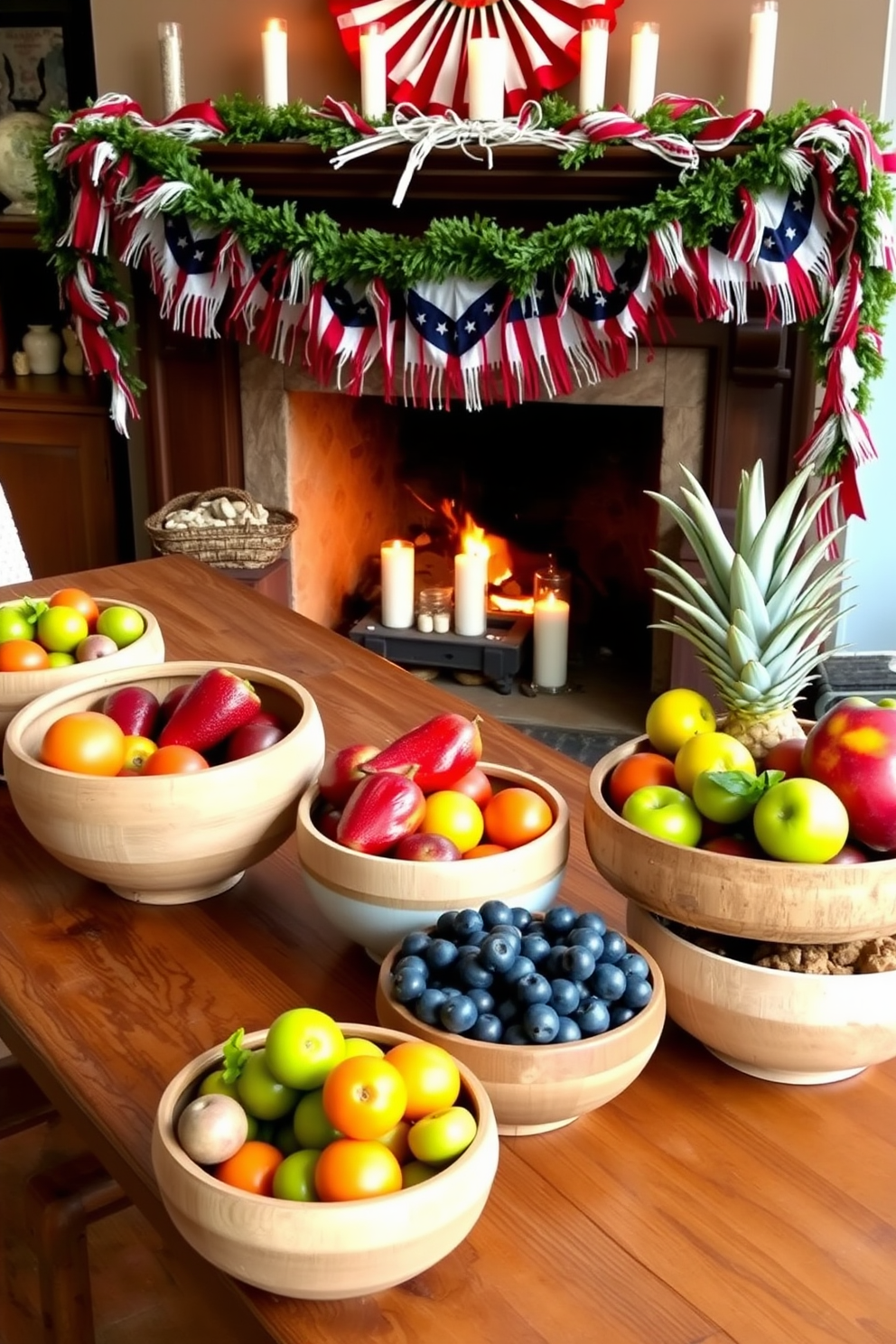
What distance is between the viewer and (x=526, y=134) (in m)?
2.77

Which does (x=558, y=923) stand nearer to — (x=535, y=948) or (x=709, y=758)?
(x=535, y=948)

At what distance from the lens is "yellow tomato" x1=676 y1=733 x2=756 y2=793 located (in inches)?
36.9

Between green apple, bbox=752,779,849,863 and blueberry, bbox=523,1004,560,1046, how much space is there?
18 cm

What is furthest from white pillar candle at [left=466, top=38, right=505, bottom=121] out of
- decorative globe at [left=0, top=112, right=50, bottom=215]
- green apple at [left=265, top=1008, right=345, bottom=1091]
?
green apple at [left=265, top=1008, right=345, bottom=1091]

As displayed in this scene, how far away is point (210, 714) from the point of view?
115cm

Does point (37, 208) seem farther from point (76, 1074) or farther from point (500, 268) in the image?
point (76, 1074)

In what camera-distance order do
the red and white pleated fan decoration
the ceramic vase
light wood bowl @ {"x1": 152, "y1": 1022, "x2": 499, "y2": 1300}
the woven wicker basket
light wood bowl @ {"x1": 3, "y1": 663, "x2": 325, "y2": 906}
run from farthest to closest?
1. the ceramic vase
2. the woven wicker basket
3. the red and white pleated fan decoration
4. light wood bowl @ {"x1": 3, "y1": 663, "x2": 325, "y2": 906}
5. light wood bowl @ {"x1": 152, "y1": 1022, "x2": 499, "y2": 1300}

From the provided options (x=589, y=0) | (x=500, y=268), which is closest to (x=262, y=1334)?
(x=500, y=268)

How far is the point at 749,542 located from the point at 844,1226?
1.51ft

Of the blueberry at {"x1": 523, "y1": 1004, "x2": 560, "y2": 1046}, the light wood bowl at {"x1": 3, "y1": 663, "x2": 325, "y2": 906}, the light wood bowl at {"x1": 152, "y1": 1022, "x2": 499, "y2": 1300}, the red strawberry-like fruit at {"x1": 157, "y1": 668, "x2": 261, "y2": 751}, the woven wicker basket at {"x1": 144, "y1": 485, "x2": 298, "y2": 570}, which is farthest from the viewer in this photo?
the woven wicker basket at {"x1": 144, "y1": 485, "x2": 298, "y2": 570}

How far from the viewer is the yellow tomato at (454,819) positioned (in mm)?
988

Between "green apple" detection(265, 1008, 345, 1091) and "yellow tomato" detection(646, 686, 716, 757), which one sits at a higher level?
"yellow tomato" detection(646, 686, 716, 757)

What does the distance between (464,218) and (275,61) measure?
23.3 inches

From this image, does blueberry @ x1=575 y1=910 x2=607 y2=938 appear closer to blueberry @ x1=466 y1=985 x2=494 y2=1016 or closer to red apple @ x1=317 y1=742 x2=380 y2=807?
blueberry @ x1=466 y1=985 x2=494 y2=1016
